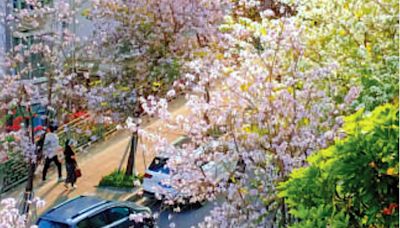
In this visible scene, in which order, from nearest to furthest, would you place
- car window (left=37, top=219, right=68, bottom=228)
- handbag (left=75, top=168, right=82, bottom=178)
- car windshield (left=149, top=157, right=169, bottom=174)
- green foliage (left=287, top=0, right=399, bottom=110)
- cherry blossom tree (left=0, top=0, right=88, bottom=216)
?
green foliage (left=287, top=0, right=399, bottom=110) → car window (left=37, top=219, right=68, bottom=228) → cherry blossom tree (left=0, top=0, right=88, bottom=216) → car windshield (left=149, top=157, right=169, bottom=174) → handbag (left=75, top=168, right=82, bottom=178)

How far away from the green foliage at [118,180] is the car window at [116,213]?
3.37 m

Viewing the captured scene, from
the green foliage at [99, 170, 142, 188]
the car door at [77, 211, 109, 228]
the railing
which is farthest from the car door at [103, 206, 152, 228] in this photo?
the railing

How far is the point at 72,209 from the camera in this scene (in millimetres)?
11883

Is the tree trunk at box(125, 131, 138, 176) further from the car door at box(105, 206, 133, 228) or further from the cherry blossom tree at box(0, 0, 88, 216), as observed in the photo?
the car door at box(105, 206, 133, 228)

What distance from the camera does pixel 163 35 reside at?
15227 mm

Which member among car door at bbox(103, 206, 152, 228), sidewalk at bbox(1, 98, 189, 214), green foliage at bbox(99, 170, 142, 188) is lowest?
sidewalk at bbox(1, 98, 189, 214)

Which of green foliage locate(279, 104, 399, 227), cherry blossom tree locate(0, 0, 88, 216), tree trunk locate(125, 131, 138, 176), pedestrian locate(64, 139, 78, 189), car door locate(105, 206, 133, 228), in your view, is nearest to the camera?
green foliage locate(279, 104, 399, 227)

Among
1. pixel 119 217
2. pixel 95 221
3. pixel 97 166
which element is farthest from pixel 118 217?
pixel 97 166

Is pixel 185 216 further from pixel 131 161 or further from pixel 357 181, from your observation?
pixel 357 181

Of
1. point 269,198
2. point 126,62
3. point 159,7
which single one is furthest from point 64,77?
point 269,198

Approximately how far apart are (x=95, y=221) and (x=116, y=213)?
0.62 meters

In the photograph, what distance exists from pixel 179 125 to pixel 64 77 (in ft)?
19.8

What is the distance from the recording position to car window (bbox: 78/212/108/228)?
11.6 metres

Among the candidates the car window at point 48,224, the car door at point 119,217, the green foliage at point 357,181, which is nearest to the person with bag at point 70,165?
the car door at point 119,217
